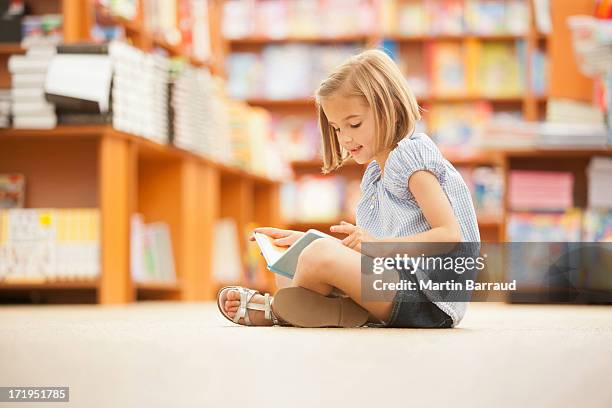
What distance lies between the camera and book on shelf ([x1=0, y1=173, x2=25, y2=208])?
423 centimetres

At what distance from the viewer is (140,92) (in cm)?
423

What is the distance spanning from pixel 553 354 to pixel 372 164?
0.91 meters

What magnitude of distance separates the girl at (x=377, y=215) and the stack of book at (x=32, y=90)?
6.21ft

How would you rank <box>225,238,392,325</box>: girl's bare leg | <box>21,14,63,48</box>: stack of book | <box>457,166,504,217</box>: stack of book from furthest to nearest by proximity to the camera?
<box>457,166,504,217</box>: stack of book
<box>21,14,63,48</box>: stack of book
<box>225,238,392,325</box>: girl's bare leg

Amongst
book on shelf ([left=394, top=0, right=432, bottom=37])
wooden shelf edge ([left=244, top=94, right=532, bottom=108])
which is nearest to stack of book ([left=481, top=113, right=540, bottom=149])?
wooden shelf edge ([left=244, top=94, right=532, bottom=108])

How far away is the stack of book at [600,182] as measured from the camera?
468cm

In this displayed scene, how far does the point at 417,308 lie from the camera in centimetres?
212

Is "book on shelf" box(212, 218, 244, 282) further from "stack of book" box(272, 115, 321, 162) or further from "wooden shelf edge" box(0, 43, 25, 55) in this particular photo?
"stack of book" box(272, 115, 321, 162)

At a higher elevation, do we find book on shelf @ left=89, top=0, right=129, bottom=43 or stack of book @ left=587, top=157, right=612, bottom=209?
book on shelf @ left=89, top=0, right=129, bottom=43

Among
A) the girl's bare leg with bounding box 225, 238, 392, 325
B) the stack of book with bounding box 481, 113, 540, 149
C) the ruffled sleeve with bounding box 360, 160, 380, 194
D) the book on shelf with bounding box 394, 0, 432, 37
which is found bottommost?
the girl's bare leg with bounding box 225, 238, 392, 325

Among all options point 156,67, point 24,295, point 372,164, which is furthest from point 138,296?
point 372,164

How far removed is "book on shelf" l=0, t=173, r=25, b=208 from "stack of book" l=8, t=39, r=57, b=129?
1.31ft

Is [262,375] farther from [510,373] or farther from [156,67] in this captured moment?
[156,67]

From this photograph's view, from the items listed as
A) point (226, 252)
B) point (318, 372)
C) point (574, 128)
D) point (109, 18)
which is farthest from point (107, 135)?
point (318, 372)
